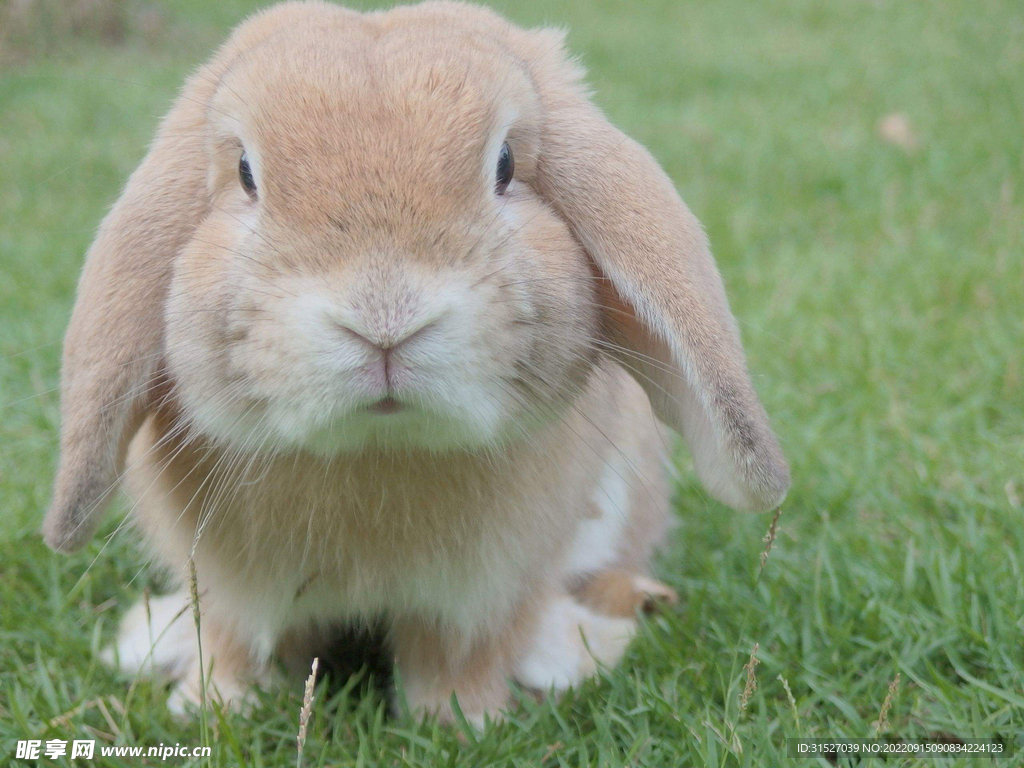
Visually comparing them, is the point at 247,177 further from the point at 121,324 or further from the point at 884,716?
the point at 884,716

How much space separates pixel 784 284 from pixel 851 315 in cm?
31

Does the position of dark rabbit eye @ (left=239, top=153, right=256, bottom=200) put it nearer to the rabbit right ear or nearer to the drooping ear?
the rabbit right ear

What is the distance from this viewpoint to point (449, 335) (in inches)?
59.1

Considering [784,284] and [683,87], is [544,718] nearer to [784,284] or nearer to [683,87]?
[784,284]

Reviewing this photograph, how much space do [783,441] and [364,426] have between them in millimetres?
1802

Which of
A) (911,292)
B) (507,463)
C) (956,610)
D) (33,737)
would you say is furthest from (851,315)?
(33,737)

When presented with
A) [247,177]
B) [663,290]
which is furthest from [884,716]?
[247,177]

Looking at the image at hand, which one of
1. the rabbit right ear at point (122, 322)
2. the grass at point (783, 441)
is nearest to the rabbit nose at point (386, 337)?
the rabbit right ear at point (122, 322)

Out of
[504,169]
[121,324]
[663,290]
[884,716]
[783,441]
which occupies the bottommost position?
[783,441]

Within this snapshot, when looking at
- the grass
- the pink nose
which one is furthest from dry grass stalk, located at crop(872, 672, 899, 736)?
the pink nose

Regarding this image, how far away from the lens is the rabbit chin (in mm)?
1564

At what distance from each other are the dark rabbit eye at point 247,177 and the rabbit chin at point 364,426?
0.36 meters

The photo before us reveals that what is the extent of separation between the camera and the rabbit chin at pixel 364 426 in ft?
5.13

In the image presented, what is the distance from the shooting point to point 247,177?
175 centimetres
